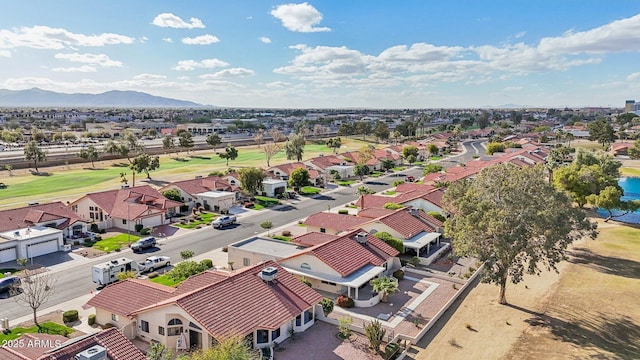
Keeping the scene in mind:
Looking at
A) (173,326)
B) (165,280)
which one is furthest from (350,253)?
(173,326)

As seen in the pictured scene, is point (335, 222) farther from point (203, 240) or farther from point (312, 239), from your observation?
point (203, 240)

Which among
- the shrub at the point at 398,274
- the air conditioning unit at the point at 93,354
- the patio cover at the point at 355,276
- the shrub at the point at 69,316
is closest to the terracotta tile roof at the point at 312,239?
the patio cover at the point at 355,276

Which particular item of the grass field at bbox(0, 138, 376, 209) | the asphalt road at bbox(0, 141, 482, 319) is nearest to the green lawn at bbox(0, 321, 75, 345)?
the asphalt road at bbox(0, 141, 482, 319)

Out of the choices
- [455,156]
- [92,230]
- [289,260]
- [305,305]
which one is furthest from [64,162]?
[455,156]

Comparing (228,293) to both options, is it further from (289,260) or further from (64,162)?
(64,162)

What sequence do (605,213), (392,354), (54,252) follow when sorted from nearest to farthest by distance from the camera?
(392,354) → (54,252) → (605,213)

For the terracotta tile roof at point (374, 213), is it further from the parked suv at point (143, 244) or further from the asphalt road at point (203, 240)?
the parked suv at point (143, 244)
